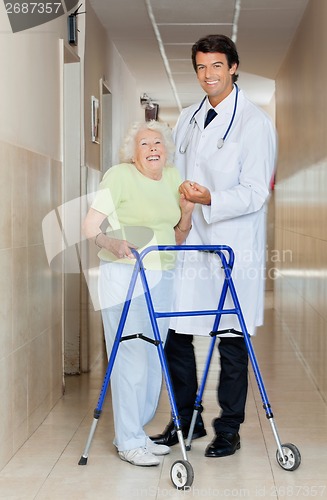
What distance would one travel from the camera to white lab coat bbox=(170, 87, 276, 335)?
11.0ft

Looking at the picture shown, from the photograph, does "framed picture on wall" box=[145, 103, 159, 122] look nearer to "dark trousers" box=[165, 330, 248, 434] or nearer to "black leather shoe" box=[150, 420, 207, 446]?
"dark trousers" box=[165, 330, 248, 434]

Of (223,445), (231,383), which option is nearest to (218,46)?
(231,383)

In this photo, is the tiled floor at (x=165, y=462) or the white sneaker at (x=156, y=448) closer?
the tiled floor at (x=165, y=462)

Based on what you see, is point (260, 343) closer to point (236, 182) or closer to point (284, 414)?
point (284, 414)

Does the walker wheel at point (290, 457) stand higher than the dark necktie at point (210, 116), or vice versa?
the dark necktie at point (210, 116)

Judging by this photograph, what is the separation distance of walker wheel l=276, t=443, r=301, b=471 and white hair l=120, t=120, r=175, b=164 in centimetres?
119

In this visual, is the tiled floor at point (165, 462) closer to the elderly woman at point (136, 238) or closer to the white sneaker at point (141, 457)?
the white sneaker at point (141, 457)

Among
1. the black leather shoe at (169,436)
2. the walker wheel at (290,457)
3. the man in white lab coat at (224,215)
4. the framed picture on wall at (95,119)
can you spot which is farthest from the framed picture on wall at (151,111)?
the framed picture on wall at (95,119)

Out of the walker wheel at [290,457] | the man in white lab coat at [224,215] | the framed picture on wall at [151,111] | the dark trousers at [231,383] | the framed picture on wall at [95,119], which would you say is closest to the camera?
the walker wheel at [290,457]

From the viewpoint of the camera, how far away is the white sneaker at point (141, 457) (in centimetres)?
326

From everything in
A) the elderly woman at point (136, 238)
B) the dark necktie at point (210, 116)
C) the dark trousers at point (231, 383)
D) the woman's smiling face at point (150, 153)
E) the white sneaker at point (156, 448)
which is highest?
the dark necktie at point (210, 116)

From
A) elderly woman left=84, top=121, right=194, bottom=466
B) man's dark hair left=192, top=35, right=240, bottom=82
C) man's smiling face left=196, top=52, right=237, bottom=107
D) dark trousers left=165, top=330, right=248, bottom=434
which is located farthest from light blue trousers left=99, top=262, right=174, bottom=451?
man's dark hair left=192, top=35, right=240, bottom=82

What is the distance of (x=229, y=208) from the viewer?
10.9 ft

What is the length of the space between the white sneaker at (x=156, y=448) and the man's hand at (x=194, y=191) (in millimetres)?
984
